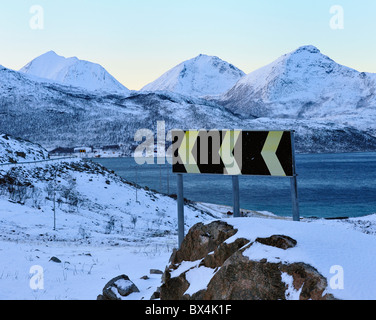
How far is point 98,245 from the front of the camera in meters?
16.6

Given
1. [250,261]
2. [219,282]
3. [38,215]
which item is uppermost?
[250,261]

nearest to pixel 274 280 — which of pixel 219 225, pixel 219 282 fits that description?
pixel 219 282

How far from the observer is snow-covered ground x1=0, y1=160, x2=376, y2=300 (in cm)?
467

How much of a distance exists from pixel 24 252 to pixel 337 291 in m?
9.82

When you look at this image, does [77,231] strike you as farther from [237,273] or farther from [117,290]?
[237,273]

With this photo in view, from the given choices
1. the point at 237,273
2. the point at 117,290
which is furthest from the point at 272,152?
the point at 117,290

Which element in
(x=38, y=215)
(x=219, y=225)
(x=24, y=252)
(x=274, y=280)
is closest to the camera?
(x=274, y=280)

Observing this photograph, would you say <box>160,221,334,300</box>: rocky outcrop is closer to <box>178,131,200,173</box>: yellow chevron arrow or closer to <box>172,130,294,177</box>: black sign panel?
<box>172,130,294,177</box>: black sign panel

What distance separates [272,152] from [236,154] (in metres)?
0.77

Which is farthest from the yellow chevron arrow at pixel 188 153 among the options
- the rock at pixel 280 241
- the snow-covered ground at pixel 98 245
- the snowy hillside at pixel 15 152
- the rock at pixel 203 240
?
the snowy hillside at pixel 15 152

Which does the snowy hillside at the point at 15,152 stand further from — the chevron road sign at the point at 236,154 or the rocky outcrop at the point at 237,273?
the rocky outcrop at the point at 237,273

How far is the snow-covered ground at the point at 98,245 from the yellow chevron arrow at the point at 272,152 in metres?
1.23

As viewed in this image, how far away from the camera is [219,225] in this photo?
248 inches
